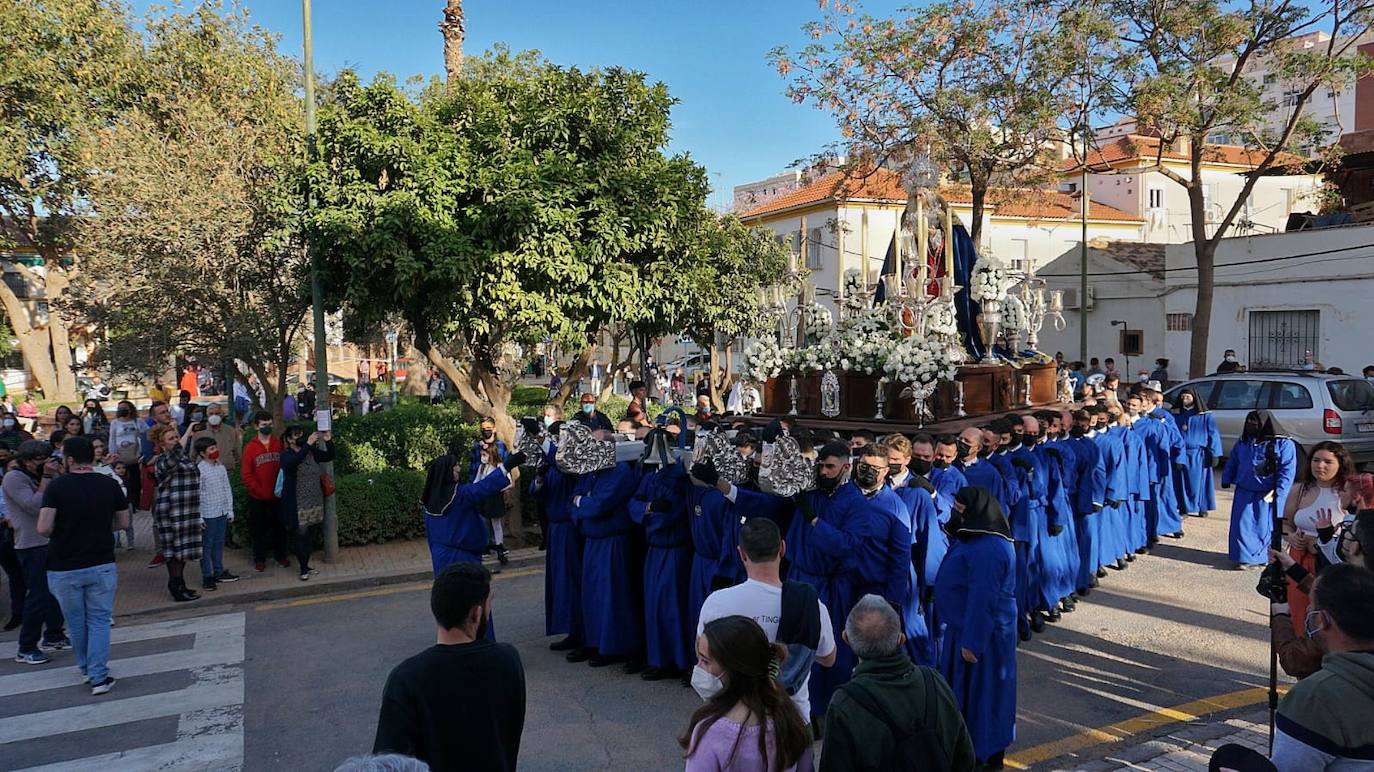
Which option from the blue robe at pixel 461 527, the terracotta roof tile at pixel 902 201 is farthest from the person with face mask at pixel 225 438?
the terracotta roof tile at pixel 902 201

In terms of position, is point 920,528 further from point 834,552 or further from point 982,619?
point 982,619

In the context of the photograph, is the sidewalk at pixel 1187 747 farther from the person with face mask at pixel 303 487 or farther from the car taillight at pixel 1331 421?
the car taillight at pixel 1331 421

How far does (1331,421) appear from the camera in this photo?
14.0 m

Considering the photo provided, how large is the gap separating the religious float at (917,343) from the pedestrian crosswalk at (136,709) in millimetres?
6356

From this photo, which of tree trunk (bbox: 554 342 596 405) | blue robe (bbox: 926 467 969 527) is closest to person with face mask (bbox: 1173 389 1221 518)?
blue robe (bbox: 926 467 969 527)

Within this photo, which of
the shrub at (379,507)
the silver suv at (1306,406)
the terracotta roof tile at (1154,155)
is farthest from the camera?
the terracotta roof tile at (1154,155)

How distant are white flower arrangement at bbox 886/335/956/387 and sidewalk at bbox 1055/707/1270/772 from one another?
Result: 4349 mm

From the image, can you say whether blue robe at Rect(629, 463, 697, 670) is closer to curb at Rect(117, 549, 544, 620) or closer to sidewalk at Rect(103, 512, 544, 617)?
curb at Rect(117, 549, 544, 620)

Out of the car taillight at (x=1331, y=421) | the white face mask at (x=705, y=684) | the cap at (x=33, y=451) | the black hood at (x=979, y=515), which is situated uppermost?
the cap at (x=33, y=451)

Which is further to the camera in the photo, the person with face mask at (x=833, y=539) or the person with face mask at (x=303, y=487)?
the person with face mask at (x=303, y=487)

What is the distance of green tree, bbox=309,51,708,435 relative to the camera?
10.6 meters

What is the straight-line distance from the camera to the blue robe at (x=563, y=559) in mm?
7773

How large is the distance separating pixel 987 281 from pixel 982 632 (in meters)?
7.13

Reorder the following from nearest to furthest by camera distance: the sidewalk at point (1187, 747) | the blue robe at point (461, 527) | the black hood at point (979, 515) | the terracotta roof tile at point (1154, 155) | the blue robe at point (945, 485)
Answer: the black hood at point (979, 515)
the sidewalk at point (1187, 747)
the blue robe at point (945, 485)
the blue robe at point (461, 527)
the terracotta roof tile at point (1154, 155)
